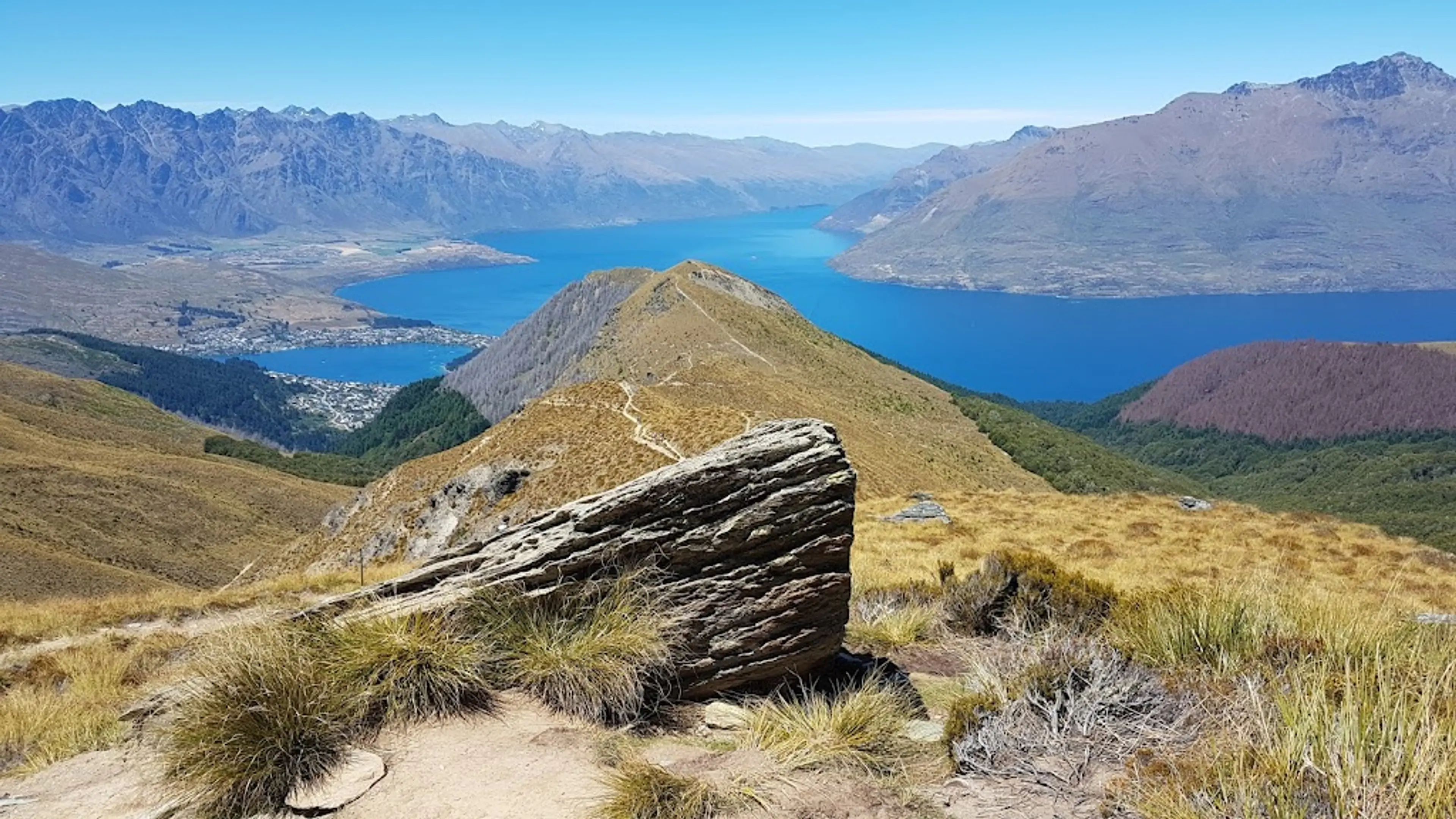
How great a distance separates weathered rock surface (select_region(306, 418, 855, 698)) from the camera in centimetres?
866

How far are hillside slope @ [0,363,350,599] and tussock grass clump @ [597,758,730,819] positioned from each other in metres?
36.4

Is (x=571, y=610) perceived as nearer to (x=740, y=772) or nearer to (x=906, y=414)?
(x=740, y=772)

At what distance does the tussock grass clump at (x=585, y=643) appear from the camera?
7750 mm

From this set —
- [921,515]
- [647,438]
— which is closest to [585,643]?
[921,515]

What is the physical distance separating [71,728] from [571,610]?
17.6 ft

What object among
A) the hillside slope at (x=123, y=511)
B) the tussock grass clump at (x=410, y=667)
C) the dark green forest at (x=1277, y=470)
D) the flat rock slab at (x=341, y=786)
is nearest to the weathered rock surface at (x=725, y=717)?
the tussock grass clump at (x=410, y=667)

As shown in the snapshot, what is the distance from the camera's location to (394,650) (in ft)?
24.9

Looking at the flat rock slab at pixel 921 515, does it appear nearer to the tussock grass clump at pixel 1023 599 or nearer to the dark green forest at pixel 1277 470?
the dark green forest at pixel 1277 470

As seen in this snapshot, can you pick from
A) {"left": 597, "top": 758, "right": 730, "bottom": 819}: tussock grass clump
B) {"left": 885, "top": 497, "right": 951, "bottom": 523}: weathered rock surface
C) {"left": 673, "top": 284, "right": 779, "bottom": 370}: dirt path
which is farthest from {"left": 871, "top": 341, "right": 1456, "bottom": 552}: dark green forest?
{"left": 597, "top": 758, "right": 730, "bottom": 819}: tussock grass clump

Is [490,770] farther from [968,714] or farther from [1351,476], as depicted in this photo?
[1351,476]

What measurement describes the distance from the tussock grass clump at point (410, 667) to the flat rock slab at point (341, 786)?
0.59m

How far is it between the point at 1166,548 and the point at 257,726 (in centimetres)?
2298

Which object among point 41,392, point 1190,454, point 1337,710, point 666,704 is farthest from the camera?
point 1190,454

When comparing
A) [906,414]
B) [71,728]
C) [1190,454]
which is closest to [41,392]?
[906,414]
